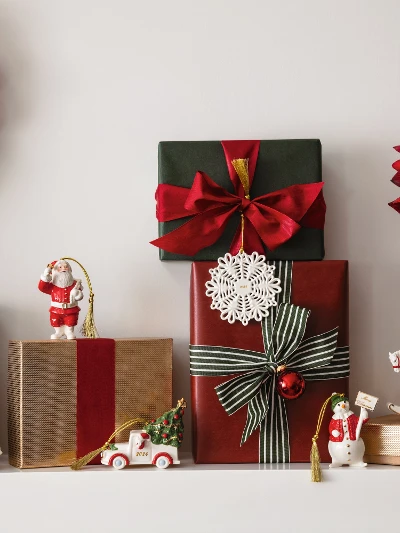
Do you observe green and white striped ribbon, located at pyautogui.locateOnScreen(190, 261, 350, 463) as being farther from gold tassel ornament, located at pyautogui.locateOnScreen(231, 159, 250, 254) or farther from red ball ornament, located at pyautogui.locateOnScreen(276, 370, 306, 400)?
gold tassel ornament, located at pyautogui.locateOnScreen(231, 159, 250, 254)

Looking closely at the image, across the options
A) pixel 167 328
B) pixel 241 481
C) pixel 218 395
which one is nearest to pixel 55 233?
pixel 167 328

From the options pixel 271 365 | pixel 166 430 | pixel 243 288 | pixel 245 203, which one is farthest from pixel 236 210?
pixel 166 430

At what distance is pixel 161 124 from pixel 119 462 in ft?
1.84

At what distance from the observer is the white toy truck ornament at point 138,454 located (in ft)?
3.46

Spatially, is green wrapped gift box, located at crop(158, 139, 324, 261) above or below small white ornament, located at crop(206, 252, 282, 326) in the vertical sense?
above

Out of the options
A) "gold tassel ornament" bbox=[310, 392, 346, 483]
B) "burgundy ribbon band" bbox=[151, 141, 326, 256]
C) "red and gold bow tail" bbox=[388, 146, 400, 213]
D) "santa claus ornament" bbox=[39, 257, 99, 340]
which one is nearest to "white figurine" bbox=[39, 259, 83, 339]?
"santa claus ornament" bbox=[39, 257, 99, 340]

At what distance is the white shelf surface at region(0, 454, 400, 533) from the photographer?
103 centimetres

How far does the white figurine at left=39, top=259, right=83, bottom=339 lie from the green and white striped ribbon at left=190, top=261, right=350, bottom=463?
0.19 m

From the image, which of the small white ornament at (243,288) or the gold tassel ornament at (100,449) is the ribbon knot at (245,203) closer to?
the small white ornament at (243,288)

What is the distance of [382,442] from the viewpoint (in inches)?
42.8

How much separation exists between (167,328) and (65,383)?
0.22 meters

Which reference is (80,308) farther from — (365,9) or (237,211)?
(365,9)

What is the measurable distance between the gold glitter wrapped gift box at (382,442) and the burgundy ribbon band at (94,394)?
378mm

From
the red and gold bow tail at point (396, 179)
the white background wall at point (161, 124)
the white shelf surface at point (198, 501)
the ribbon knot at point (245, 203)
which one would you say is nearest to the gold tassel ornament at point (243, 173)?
the ribbon knot at point (245, 203)
